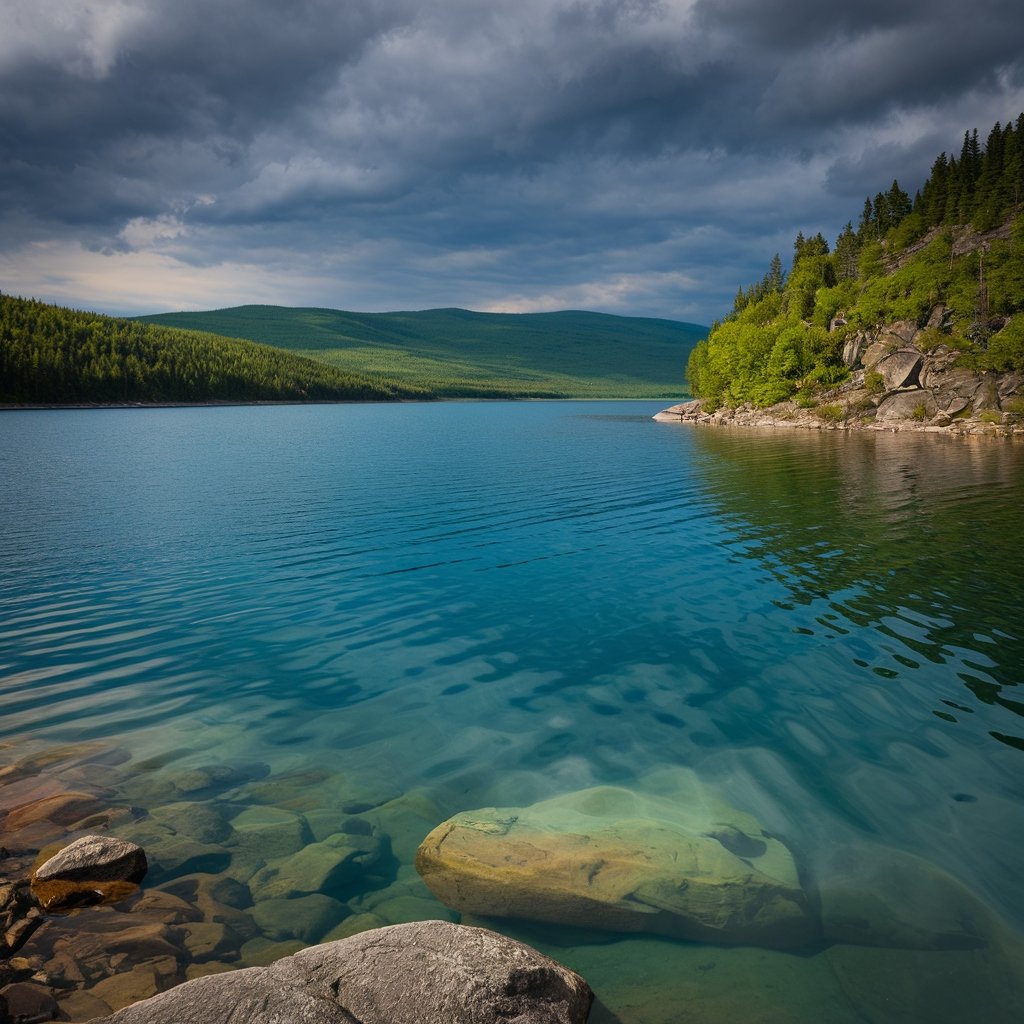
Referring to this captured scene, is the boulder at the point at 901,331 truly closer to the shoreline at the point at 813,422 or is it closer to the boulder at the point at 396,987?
the shoreline at the point at 813,422

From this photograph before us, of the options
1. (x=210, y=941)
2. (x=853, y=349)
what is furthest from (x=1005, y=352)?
(x=210, y=941)

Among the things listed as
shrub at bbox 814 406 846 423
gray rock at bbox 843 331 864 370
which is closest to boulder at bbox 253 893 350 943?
shrub at bbox 814 406 846 423

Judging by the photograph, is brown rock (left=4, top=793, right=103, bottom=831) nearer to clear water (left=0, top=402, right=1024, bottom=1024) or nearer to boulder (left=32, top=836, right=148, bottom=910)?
clear water (left=0, top=402, right=1024, bottom=1024)

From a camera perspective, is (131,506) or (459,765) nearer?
(459,765)

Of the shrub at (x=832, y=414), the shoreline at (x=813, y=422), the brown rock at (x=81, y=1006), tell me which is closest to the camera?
the brown rock at (x=81, y=1006)

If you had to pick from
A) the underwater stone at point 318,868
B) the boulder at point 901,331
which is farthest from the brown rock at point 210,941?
the boulder at point 901,331

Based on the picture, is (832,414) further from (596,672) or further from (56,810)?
(56,810)

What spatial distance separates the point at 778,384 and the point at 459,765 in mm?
118237

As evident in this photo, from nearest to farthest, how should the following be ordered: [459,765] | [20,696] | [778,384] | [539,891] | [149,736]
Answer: [539,891] < [459,765] < [149,736] < [20,696] < [778,384]

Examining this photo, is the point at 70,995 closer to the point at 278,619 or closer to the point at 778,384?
the point at 278,619

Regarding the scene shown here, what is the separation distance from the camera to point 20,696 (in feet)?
47.1

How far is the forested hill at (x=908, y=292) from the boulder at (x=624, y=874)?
98.5 metres

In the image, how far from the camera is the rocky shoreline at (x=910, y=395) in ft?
273

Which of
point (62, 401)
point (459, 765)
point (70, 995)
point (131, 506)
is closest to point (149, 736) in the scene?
point (459, 765)
